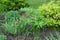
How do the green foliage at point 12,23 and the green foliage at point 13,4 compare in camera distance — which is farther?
the green foliage at point 13,4

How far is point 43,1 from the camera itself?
7852 millimetres

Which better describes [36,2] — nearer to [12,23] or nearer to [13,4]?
[13,4]

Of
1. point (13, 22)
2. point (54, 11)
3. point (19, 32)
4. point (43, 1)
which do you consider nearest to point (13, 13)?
point (13, 22)

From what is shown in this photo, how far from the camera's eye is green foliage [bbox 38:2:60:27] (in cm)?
538

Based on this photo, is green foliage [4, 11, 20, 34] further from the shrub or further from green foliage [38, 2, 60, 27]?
green foliage [38, 2, 60, 27]

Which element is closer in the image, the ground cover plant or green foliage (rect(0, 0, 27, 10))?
the ground cover plant

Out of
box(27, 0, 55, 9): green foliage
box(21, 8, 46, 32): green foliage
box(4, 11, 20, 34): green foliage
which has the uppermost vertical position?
box(21, 8, 46, 32): green foliage

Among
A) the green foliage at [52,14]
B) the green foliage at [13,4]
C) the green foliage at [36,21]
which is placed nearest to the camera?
the green foliage at [36,21]

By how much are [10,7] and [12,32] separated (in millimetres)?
1883

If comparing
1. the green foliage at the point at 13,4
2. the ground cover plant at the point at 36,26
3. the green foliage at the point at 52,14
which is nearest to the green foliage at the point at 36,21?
the ground cover plant at the point at 36,26

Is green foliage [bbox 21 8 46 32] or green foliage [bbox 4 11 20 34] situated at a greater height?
green foliage [bbox 21 8 46 32]

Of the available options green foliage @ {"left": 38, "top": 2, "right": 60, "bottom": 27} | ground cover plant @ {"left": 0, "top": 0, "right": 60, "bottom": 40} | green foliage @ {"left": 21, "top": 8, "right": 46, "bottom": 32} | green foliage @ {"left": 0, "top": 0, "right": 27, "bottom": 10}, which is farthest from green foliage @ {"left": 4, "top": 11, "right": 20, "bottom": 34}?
green foliage @ {"left": 0, "top": 0, "right": 27, "bottom": 10}

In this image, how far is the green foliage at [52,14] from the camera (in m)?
5.38

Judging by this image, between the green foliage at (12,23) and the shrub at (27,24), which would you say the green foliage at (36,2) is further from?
the shrub at (27,24)
